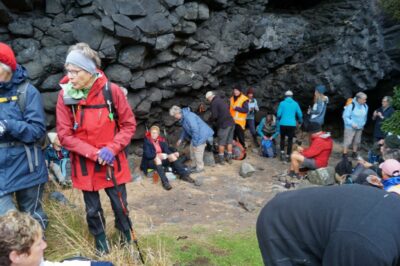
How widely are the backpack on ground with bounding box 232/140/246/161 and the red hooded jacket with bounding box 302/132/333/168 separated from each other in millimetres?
2310

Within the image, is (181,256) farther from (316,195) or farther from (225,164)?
(225,164)

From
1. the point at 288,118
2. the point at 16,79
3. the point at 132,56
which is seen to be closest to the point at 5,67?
the point at 16,79

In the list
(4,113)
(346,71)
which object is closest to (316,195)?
(4,113)

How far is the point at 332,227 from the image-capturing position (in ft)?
6.18

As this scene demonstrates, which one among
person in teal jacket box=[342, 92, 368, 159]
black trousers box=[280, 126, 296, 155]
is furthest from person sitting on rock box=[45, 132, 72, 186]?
person in teal jacket box=[342, 92, 368, 159]

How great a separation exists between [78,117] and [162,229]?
9.41 feet

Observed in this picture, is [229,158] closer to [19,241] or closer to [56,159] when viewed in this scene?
[56,159]

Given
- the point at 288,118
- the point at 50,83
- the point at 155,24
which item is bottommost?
the point at 288,118

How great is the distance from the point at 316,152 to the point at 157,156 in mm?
3873

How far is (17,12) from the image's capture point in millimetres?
9000

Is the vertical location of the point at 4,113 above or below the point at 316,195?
above

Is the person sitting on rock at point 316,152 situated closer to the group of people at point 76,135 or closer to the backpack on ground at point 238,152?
Result: the backpack on ground at point 238,152

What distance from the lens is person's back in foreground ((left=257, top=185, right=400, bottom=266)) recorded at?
69.4 inches

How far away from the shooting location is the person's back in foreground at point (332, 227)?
176 cm
